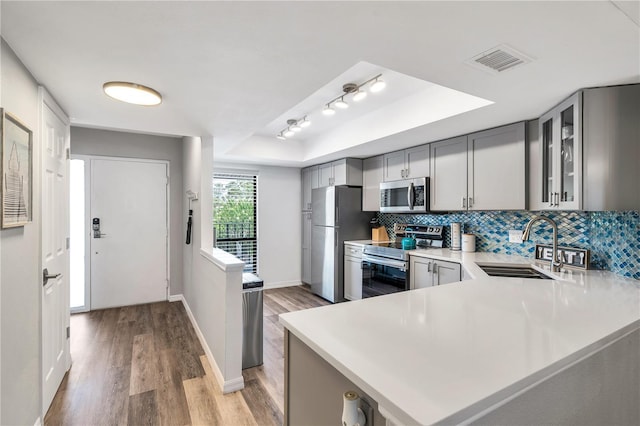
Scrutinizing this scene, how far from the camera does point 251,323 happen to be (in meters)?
2.76

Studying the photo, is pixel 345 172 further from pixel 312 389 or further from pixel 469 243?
pixel 312 389

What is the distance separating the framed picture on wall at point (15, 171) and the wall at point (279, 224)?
138 inches

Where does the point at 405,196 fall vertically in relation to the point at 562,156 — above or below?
below

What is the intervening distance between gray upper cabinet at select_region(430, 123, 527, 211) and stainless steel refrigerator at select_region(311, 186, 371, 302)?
4.42ft

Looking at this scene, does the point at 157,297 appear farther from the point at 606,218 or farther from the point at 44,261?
the point at 606,218

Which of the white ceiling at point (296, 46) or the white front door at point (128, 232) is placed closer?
the white ceiling at point (296, 46)

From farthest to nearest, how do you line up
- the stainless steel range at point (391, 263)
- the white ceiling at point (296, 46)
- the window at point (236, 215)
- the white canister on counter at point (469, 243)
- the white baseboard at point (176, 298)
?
the window at point (236, 215)
the white baseboard at point (176, 298)
the stainless steel range at point (391, 263)
the white canister on counter at point (469, 243)
the white ceiling at point (296, 46)

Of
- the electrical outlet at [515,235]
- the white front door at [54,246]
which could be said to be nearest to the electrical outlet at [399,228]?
the electrical outlet at [515,235]

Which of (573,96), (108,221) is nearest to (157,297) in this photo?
(108,221)

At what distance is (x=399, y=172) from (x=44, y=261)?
3.55 meters

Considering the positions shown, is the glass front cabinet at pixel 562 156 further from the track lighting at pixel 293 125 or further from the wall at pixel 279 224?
the wall at pixel 279 224

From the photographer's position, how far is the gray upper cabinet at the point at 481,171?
8.99 feet

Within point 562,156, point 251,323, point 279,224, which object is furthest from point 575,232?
point 279,224

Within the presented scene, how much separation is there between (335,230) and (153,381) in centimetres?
281
